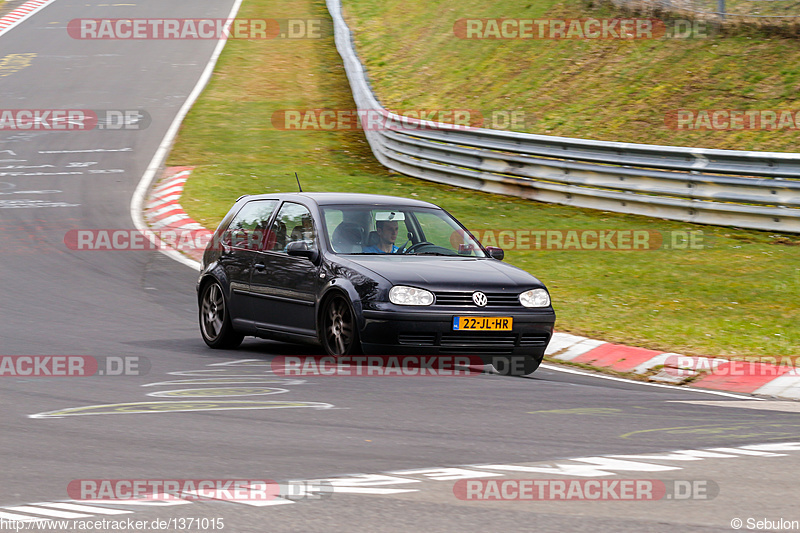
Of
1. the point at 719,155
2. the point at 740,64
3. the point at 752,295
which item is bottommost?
the point at 752,295

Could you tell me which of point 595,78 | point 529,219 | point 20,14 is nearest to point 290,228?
point 529,219

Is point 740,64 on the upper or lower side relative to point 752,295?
upper

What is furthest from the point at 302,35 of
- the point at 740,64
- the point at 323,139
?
the point at 740,64

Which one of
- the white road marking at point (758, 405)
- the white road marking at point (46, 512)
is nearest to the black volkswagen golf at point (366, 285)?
the white road marking at point (758, 405)

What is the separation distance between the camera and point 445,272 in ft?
32.3

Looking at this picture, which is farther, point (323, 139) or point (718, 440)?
point (323, 139)

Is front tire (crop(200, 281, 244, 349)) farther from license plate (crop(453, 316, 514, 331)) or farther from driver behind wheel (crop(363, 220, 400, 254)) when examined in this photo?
license plate (crop(453, 316, 514, 331))

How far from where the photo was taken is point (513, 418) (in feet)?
25.4

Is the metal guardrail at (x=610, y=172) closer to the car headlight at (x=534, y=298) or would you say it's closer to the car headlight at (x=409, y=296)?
the car headlight at (x=534, y=298)

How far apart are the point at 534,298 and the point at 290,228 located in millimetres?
2425

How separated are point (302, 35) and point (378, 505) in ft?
124

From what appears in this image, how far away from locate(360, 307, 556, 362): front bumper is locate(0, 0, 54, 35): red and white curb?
3881 centimetres

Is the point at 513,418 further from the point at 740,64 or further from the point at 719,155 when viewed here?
the point at 740,64

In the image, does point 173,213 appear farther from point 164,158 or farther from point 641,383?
point 641,383
